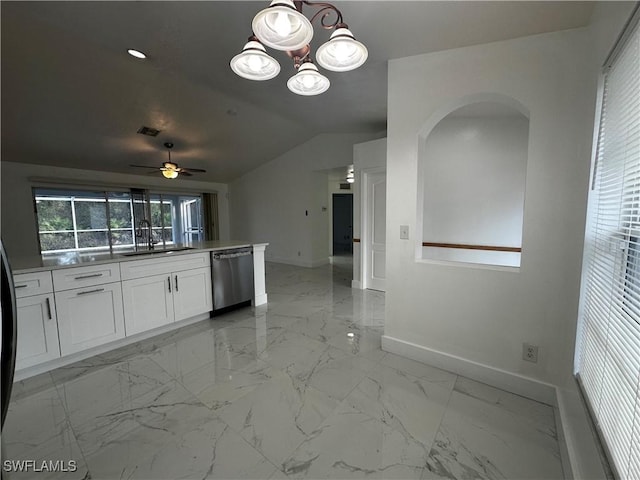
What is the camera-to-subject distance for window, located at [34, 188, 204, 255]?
5.38 meters

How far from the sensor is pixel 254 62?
151 centimetres

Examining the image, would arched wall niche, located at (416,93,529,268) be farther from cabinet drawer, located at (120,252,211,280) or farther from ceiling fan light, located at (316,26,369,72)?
cabinet drawer, located at (120,252,211,280)

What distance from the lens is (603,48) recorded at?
141 centimetres

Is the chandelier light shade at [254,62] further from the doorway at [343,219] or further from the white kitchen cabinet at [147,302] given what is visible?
the doorway at [343,219]

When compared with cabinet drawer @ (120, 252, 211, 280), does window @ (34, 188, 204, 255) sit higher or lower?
higher

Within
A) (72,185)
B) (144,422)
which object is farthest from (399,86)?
(72,185)

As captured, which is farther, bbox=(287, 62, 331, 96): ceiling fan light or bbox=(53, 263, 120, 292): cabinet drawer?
bbox=(53, 263, 120, 292): cabinet drawer

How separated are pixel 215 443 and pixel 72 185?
20.2ft

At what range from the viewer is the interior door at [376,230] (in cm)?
435

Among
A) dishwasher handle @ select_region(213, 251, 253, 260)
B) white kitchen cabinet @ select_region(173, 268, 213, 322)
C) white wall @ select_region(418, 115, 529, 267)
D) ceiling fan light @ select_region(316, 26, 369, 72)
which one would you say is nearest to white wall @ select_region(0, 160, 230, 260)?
white kitchen cabinet @ select_region(173, 268, 213, 322)

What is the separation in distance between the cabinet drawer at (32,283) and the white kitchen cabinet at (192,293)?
97cm

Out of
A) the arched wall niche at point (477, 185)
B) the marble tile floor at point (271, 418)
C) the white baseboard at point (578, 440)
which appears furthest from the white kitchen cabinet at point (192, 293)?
the white baseboard at point (578, 440)

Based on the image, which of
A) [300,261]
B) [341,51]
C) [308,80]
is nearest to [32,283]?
[308,80]

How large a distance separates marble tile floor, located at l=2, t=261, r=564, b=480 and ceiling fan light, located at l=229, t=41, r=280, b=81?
5.88 ft
